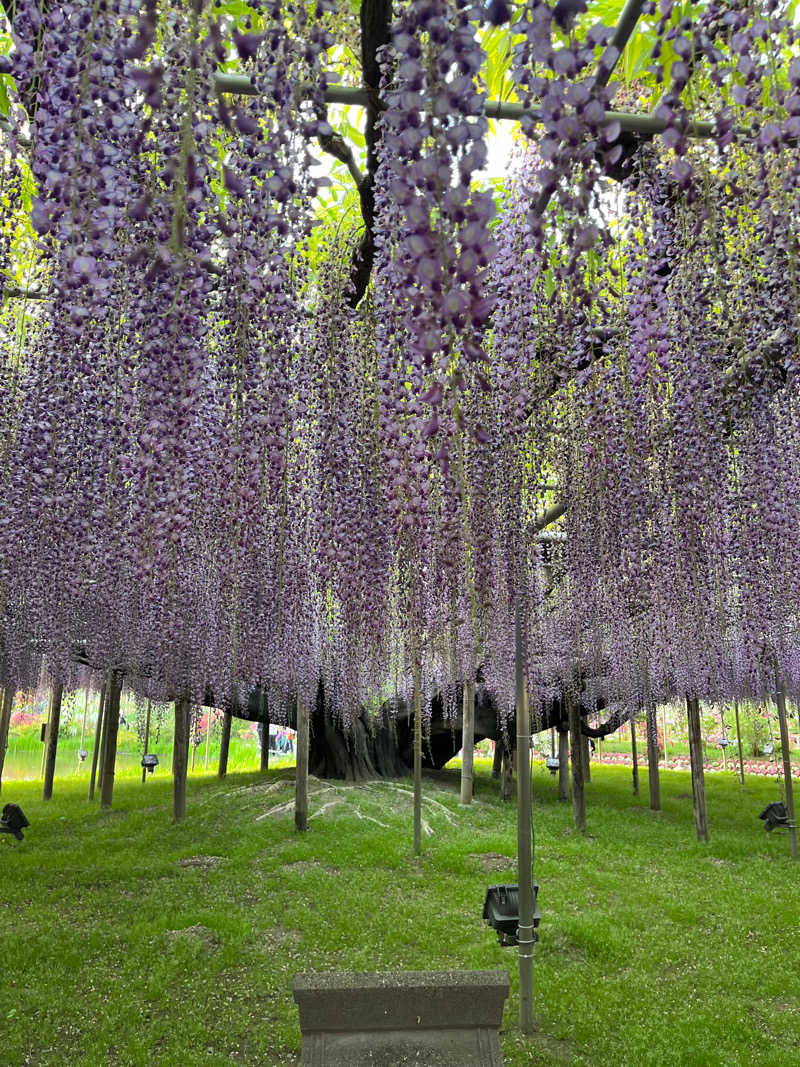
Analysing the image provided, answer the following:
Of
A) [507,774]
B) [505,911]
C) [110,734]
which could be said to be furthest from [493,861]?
[110,734]

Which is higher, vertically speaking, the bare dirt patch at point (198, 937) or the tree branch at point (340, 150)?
the tree branch at point (340, 150)

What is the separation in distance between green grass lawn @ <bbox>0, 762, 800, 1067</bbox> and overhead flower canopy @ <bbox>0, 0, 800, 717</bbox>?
252 centimetres

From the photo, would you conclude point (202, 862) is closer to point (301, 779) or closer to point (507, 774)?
point (301, 779)

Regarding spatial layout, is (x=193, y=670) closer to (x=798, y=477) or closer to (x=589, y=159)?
(x=798, y=477)

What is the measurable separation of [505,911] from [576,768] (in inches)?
251

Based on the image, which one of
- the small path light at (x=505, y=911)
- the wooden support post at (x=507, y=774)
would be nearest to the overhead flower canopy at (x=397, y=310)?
the small path light at (x=505, y=911)

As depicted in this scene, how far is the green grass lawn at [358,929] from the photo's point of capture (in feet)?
15.6

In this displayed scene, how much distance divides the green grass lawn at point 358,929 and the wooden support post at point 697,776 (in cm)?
32

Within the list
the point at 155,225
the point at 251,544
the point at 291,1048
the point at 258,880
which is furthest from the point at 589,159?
the point at 258,880

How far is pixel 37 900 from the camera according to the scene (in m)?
7.05

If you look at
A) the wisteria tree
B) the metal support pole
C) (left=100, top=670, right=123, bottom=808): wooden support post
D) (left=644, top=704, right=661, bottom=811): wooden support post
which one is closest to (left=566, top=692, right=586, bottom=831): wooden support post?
(left=644, top=704, right=661, bottom=811): wooden support post

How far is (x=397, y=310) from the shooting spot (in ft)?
9.00

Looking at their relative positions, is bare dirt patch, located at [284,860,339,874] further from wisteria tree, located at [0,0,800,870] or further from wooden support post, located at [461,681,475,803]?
wooden support post, located at [461,681,475,803]

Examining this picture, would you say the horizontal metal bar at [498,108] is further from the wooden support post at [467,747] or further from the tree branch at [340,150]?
the wooden support post at [467,747]
